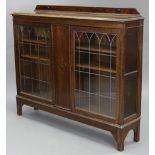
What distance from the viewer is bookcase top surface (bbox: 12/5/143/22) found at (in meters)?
3.86

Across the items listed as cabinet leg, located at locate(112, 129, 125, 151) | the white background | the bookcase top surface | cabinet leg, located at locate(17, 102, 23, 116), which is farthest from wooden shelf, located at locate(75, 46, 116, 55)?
cabinet leg, located at locate(17, 102, 23, 116)

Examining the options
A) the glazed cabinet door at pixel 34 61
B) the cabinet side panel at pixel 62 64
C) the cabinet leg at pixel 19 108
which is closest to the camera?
the cabinet side panel at pixel 62 64

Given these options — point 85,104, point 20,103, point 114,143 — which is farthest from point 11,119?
point 114,143

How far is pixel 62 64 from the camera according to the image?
4.32 metres

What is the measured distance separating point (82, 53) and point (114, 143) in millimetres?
1010

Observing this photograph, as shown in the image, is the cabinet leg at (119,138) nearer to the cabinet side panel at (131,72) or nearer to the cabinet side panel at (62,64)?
the cabinet side panel at (131,72)

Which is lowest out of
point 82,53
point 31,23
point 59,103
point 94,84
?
point 59,103

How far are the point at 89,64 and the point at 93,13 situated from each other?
611 millimetres

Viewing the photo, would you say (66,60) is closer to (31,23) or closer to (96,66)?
(96,66)

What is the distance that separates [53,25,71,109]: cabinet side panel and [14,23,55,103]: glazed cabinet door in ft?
0.28

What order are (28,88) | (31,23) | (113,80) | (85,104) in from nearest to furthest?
(113,80) → (85,104) → (31,23) → (28,88)

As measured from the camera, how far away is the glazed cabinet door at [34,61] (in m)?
4.51

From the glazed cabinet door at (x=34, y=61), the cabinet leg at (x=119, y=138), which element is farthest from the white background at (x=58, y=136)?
the glazed cabinet door at (x=34, y=61)

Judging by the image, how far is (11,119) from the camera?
483cm
